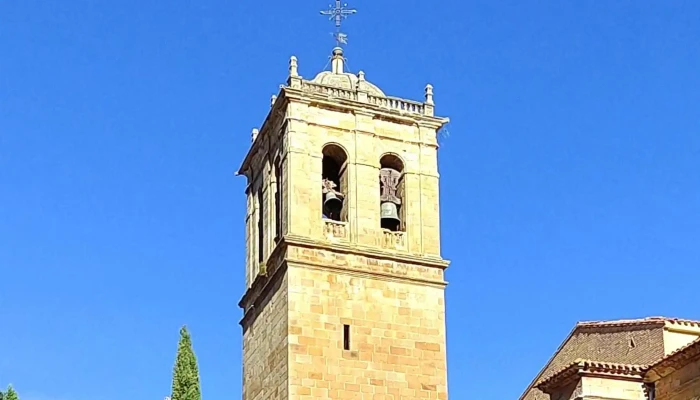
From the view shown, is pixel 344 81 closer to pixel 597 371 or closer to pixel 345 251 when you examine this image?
pixel 345 251

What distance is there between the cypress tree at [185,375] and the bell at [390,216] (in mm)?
4627

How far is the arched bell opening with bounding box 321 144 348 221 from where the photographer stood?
2492cm

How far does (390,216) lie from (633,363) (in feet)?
17.7

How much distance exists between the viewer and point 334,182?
25.4 metres

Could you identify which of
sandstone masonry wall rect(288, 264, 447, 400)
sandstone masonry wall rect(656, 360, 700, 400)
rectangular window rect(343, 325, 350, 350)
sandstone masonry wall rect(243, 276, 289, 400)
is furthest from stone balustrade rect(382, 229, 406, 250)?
sandstone masonry wall rect(656, 360, 700, 400)

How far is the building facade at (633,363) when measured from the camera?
19.1 m

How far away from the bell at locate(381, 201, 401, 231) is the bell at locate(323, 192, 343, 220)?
0.85m

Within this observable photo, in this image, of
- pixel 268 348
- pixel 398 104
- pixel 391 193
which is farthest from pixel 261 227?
pixel 398 104

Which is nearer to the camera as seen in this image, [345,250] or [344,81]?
[345,250]

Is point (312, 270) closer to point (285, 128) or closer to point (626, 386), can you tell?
point (285, 128)

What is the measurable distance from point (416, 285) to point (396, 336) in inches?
43.4

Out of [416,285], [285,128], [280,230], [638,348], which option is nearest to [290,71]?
[285,128]

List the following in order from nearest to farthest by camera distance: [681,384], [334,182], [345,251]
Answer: [681,384], [345,251], [334,182]

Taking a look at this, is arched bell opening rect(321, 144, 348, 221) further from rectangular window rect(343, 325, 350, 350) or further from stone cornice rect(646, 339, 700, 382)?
stone cornice rect(646, 339, 700, 382)
